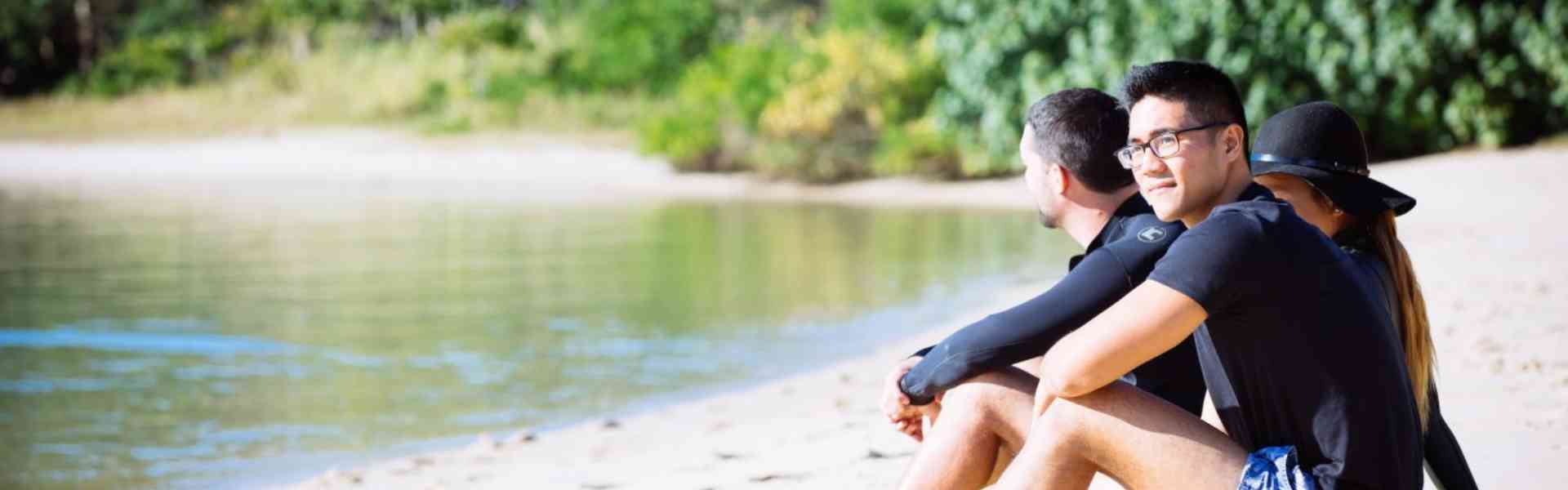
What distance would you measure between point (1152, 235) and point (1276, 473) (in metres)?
0.52

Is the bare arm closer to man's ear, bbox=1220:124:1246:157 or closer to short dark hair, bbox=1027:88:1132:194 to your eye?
man's ear, bbox=1220:124:1246:157

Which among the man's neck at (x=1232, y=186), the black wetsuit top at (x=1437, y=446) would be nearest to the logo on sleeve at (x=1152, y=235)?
the man's neck at (x=1232, y=186)

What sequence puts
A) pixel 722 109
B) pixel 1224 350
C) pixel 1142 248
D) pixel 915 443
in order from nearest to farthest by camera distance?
pixel 1224 350 < pixel 1142 248 < pixel 915 443 < pixel 722 109

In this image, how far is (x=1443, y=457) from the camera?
3109mm

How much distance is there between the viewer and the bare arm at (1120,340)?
2525mm

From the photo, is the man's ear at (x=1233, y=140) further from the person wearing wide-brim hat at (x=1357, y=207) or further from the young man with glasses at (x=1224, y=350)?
the person wearing wide-brim hat at (x=1357, y=207)

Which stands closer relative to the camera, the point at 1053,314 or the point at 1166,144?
the point at 1166,144

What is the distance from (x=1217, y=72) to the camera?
110 inches

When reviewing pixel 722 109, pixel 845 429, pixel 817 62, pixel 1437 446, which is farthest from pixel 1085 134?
pixel 722 109

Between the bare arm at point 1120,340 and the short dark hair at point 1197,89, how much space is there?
0.33m

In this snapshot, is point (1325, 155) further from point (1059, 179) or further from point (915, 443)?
point (915, 443)

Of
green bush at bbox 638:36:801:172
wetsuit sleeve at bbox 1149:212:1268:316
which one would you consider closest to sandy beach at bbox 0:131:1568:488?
wetsuit sleeve at bbox 1149:212:1268:316

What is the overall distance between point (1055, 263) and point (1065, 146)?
34.7 ft

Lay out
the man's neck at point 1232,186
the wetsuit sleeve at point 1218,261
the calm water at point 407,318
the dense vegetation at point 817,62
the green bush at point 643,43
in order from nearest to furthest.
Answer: the wetsuit sleeve at point 1218,261
the man's neck at point 1232,186
the calm water at point 407,318
the dense vegetation at point 817,62
the green bush at point 643,43
